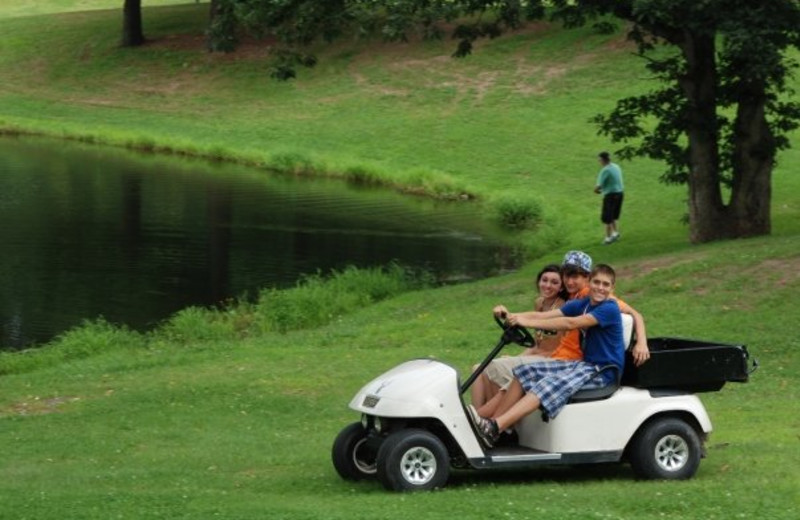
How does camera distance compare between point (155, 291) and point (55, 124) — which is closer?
point (155, 291)

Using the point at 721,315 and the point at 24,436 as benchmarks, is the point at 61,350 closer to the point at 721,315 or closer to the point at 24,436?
the point at 24,436

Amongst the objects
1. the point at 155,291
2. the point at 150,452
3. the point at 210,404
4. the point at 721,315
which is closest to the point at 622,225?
the point at 155,291

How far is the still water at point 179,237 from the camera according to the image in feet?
86.7

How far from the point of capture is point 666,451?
10953mm

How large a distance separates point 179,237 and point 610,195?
9.93 meters

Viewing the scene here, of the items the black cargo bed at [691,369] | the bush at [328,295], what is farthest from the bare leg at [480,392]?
the bush at [328,295]

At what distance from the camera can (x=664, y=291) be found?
21.8 meters

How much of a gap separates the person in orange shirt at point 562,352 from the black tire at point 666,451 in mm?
541

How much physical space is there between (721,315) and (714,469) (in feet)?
29.7

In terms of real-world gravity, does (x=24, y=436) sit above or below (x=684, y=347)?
below

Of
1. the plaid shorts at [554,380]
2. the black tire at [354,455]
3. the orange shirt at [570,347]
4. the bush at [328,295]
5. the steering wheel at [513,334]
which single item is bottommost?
the bush at [328,295]

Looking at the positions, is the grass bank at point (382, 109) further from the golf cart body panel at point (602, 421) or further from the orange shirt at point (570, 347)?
the golf cart body panel at point (602, 421)

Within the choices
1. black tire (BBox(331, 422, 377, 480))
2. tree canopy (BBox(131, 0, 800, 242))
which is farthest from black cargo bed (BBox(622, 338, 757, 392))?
tree canopy (BBox(131, 0, 800, 242))

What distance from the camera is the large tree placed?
2356cm
